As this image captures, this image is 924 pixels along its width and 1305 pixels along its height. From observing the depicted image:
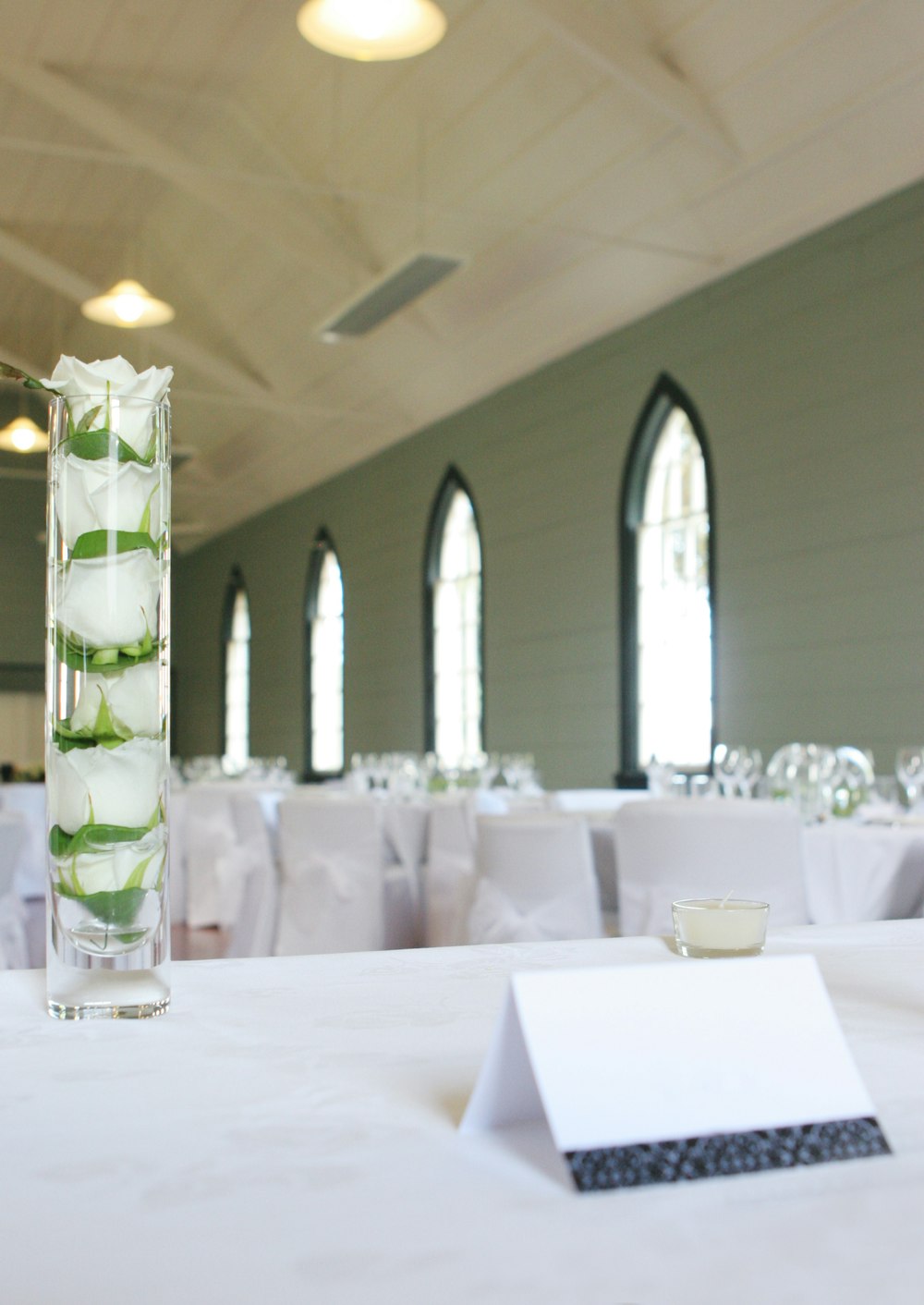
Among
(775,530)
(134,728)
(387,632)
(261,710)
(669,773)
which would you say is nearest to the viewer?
(134,728)

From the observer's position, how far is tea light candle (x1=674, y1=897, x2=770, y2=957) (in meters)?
1.12

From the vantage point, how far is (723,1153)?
2.00 feet

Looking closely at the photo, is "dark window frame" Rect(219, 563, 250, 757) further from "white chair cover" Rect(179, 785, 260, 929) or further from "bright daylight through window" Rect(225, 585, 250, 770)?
"white chair cover" Rect(179, 785, 260, 929)

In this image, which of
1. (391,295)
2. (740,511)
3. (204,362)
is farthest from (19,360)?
(740,511)

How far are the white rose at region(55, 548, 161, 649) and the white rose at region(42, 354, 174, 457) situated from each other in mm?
90

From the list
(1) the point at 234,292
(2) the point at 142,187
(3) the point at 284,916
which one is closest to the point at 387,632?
(1) the point at 234,292

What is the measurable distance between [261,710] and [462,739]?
4999mm

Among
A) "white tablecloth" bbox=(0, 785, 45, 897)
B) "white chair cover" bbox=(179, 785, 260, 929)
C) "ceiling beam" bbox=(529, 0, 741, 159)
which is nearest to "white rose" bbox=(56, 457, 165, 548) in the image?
"white tablecloth" bbox=(0, 785, 45, 897)

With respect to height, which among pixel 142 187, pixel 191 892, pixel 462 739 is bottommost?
pixel 191 892

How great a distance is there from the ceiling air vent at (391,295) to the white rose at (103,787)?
606 centimetres

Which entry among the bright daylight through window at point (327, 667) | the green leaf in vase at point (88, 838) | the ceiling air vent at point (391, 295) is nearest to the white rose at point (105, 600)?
the green leaf in vase at point (88, 838)

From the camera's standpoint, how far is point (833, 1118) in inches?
25.0

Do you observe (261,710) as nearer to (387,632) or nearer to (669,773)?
(387,632)

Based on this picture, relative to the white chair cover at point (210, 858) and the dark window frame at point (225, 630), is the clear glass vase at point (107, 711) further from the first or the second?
the dark window frame at point (225, 630)
